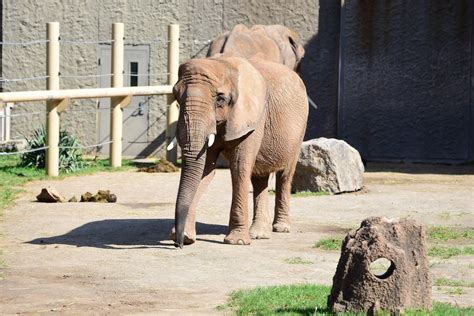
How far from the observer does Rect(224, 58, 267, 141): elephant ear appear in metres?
10.7

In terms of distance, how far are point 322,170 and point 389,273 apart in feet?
25.0

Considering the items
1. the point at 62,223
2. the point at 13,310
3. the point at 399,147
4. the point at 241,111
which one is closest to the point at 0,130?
the point at 399,147

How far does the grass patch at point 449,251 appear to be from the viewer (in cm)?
1019

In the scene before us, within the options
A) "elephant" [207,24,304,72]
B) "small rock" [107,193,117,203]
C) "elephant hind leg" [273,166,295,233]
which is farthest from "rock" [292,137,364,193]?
"elephant hind leg" [273,166,295,233]

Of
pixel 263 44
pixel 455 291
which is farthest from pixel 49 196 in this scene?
pixel 455 291

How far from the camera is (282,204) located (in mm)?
11930

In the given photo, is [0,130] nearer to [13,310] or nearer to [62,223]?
[62,223]

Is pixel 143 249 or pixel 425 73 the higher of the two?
pixel 425 73

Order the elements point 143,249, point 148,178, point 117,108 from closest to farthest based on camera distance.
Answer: point 143,249
point 148,178
point 117,108

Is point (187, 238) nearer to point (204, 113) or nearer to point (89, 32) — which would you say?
point (204, 113)

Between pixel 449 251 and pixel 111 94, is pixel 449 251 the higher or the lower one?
the lower one

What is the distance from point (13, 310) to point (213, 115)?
130 inches

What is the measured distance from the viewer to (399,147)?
20.0 metres

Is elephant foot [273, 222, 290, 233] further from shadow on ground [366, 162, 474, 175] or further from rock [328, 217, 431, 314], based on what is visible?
shadow on ground [366, 162, 474, 175]
